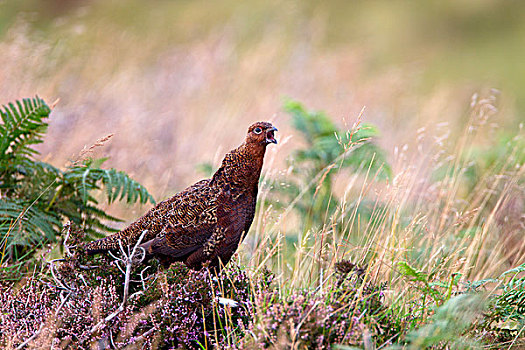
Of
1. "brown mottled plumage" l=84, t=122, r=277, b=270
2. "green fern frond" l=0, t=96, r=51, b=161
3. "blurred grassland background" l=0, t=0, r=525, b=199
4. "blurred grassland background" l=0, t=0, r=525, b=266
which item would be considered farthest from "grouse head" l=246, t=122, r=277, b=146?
"green fern frond" l=0, t=96, r=51, b=161

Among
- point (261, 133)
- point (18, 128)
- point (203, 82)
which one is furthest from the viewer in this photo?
point (203, 82)

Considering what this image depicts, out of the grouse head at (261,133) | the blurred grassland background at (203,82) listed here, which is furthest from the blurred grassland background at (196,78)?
the grouse head at (261,133)

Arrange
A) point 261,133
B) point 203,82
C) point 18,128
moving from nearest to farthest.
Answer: point 261,133
point 18,128
point 203,82

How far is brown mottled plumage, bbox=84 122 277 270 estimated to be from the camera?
290 cm

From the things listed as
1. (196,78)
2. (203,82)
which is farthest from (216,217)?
(196,78)

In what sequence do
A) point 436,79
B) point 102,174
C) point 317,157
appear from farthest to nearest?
point 436,79
point 317,157
point 102,174

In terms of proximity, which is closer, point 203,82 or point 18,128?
point 18,128

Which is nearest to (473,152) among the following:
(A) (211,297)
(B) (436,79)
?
(A) (211,297)

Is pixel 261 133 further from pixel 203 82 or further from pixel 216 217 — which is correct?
pixel 203 82

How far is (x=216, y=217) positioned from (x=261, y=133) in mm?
489

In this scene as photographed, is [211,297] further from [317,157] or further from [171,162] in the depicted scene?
[171,162]

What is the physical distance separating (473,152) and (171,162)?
3.23 meters

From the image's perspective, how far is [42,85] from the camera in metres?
6.85

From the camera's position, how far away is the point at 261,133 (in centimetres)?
288
